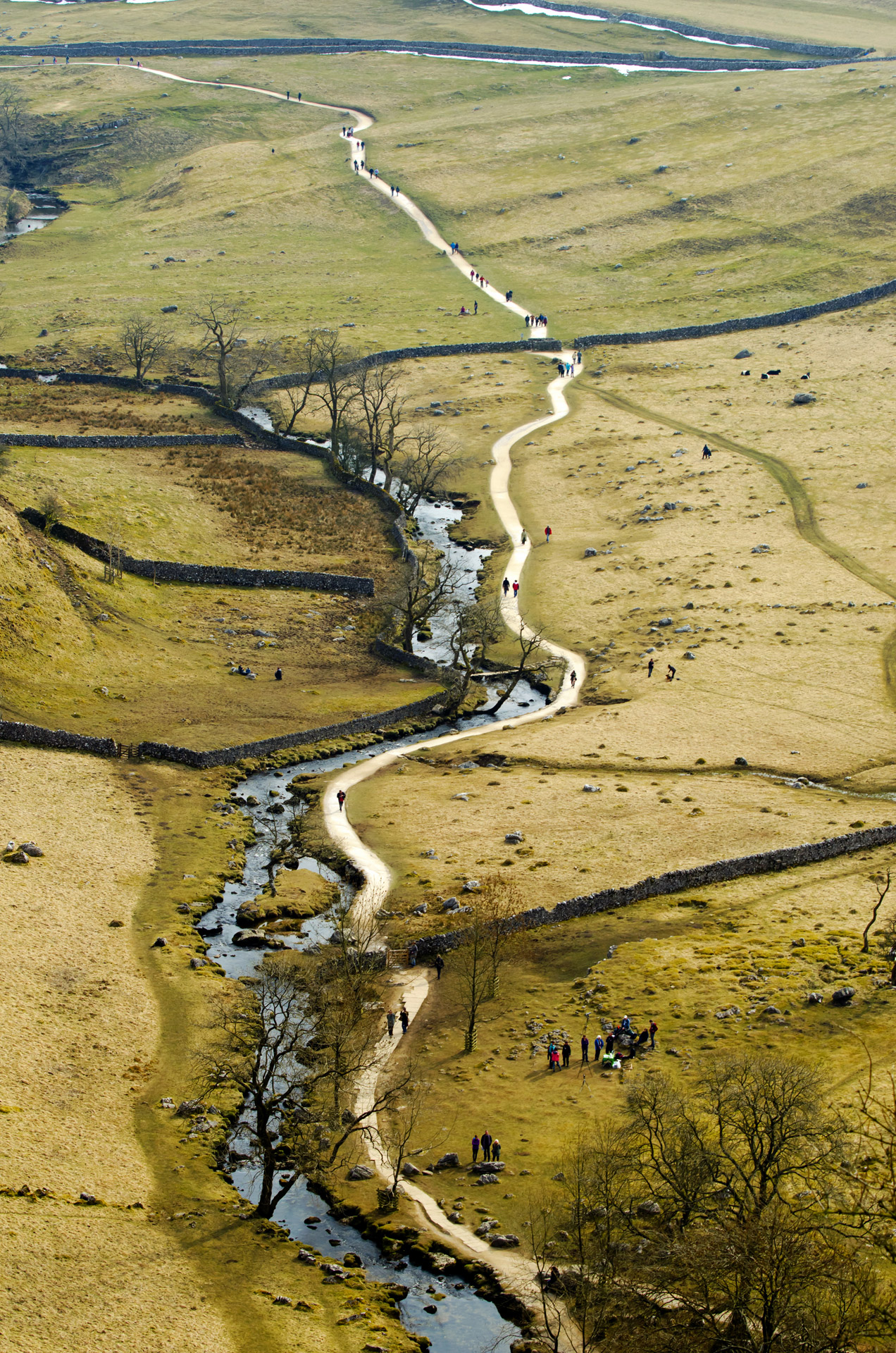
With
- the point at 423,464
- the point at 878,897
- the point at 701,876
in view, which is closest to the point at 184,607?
the point at 423,464

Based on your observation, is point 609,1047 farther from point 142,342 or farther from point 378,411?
point 142,342

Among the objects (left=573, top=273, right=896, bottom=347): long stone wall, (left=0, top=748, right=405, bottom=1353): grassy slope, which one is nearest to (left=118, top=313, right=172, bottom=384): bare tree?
(left=573, top=273, right=896, bottom=347): long stone wall

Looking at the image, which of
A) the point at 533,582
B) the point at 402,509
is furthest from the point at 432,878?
the point at 402,509

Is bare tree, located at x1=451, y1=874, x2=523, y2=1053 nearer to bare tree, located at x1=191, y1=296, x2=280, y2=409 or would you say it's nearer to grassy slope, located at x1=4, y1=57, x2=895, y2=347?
bare tree, located at x1=191, y1=296, x2=280, y2=409

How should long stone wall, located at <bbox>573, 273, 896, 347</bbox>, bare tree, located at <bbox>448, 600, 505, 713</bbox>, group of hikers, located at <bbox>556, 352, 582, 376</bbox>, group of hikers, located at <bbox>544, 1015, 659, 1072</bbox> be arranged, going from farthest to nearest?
long stone wall, located at <bbox>573, 273, 896, 347</bbox> → group of hikers, located at <bbox>556, 352, 582, 376</bbox> → bare tree, located at <bbox>448, 600, 505, 713</bbox> → group of hikers, located at <bbox>544, 1015, 659, 1072</bbox>

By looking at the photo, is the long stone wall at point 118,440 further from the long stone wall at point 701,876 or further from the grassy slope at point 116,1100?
the long stone wall at point 701,876

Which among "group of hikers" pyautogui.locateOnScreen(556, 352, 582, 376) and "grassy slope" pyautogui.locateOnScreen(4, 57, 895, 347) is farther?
"grassy slope" pyautogui.locateOnScreen(4, 57, 895, 347)

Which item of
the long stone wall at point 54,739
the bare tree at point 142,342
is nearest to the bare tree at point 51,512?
the long stone wall at point 54,739

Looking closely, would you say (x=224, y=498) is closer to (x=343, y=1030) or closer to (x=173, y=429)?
(x=173, y=429)
